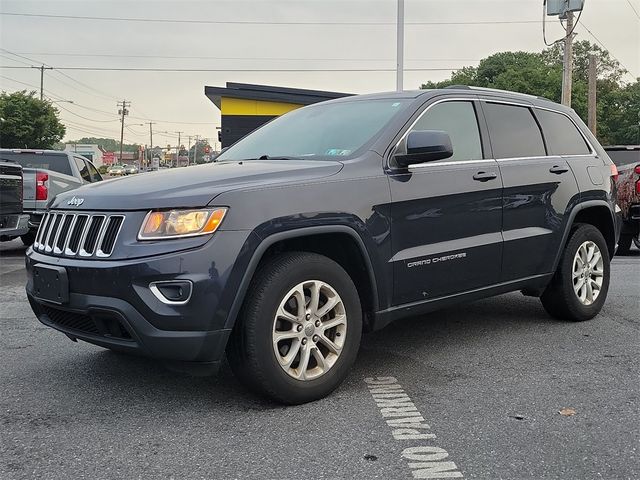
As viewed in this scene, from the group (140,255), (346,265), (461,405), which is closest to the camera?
(140,255)

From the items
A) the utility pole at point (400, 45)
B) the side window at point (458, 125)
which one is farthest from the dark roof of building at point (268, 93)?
the side window at point (458, 125)

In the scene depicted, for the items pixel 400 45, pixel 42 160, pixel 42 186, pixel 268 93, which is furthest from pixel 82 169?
pixel 400 45

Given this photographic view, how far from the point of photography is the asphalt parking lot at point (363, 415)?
9.32 ft

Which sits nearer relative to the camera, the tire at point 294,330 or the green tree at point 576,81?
the tire at point 294,330

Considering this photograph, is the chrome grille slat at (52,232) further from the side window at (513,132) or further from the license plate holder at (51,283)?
the side window at (513,132)

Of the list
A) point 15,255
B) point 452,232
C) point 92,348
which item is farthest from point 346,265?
point 15,255

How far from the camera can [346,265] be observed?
3900mm

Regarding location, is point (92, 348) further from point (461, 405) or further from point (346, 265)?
point (461, 405)

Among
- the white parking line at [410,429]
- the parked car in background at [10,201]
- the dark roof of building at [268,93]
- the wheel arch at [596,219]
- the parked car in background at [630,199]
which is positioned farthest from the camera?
the dark roof of building at [268,93]

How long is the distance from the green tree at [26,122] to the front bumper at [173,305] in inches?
2063

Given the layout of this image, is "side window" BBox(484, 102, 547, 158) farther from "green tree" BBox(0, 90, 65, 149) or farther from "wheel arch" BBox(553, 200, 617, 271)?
"green tree" BBox(0, 90, 65, 149)

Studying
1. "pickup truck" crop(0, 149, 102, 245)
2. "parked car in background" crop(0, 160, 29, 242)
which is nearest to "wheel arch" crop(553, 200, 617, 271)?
"parked car in background" crop(0, 160, 29, 242)

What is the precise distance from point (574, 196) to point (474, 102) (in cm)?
121

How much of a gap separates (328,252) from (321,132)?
1025 mm
